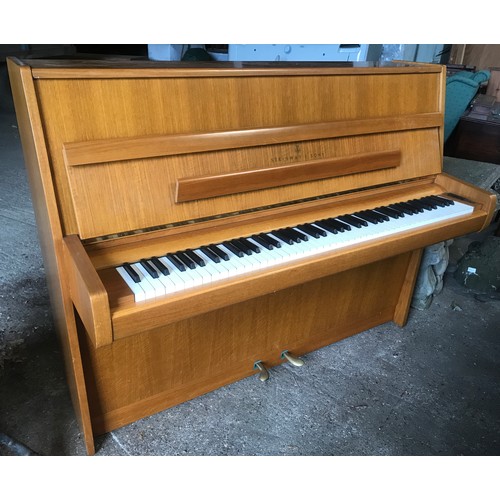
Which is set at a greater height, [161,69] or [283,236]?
[161,69]

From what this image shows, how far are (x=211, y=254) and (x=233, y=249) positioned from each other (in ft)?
0.26

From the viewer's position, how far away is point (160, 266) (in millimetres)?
1271

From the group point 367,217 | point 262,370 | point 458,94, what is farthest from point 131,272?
point 458,94

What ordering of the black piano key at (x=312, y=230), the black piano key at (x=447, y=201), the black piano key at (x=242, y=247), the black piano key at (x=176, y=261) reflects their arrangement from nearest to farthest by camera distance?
1. the black piano key at (x=176, y=261)
2. the black piano key at (x=242, y=247)
3. the black piano key at (x=312, y=230)
4. the black piano key at (x=447, y=201)

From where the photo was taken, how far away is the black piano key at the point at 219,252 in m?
1.34

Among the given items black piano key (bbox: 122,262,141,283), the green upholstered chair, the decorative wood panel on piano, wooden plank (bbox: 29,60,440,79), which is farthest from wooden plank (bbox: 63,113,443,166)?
the green upholstered chair

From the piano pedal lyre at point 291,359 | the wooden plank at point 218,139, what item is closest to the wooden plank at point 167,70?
the wooden plank at point 218,139

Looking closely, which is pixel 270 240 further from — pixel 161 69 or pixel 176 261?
pixel 161 69

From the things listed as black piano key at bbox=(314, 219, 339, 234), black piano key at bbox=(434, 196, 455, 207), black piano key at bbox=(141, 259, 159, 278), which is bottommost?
black piano key at bbox=(434, 196, 455, 207)

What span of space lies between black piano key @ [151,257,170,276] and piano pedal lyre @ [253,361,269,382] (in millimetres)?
916

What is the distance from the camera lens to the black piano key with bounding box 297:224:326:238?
153cm

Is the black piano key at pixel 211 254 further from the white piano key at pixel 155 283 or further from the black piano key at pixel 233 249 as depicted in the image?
the white piano key at pixel 155 283

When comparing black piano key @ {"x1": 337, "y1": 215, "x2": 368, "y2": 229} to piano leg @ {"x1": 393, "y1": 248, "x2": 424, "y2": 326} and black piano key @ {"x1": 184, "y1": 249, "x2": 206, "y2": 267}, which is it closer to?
black piano key @ {"x1": 184, "y1": 249, "x2": 206, "y2": 267}

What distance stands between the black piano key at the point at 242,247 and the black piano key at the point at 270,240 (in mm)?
82
